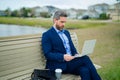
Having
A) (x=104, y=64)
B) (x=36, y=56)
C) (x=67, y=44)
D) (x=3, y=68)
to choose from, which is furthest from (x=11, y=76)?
(x=104, y=64)

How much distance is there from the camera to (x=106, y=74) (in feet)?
20.4

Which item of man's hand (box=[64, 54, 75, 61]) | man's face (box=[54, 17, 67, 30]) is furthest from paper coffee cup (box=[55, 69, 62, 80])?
man's face (box=[54, 17, 67, 30])

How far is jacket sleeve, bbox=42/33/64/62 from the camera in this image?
4.28 m

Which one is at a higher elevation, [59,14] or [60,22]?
[59,14]

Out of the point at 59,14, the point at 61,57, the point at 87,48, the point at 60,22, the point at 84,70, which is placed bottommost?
the point at 84,70

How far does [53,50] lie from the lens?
4.46m

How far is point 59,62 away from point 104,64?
343 centimetres

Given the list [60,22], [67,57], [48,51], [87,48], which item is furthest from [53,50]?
[87,48]

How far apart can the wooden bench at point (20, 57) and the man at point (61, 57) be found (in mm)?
177

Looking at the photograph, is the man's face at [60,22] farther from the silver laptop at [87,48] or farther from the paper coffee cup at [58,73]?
the paper coffee cup at [58,73]

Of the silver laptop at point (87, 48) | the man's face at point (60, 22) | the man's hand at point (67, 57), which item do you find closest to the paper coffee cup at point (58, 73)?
the man's hand at point (67, 57)

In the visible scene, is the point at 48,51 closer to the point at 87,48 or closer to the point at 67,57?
the point at 67,57

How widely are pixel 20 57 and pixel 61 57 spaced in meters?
0.64

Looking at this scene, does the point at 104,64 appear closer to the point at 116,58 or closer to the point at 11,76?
the point at 116,58
